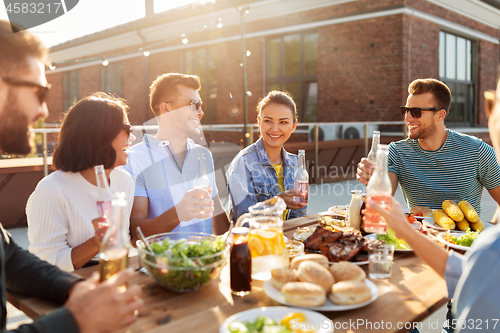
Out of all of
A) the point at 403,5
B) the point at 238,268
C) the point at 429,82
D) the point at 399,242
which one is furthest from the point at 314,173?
the point at 238,268

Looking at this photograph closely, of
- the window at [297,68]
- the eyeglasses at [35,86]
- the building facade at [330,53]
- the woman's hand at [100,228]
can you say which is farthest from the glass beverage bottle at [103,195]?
the window at [297,68]

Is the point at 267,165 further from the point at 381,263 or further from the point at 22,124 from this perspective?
the point at 22,124

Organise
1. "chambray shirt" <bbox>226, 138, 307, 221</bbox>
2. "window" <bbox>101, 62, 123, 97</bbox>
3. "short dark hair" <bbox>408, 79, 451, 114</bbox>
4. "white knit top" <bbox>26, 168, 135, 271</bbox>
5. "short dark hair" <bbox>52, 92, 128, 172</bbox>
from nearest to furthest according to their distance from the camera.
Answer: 1. "white knit top" <bbox>26, 168, 135, 271</bbox>
2. "short dark hair" <bbox>52, 92, 128, 172</bbox>
3. "chambray shirt" <bbox>226, 138, 307, 221</bbox>
4. "short dark hair" <bbox>408, 79, 451, 114</bbox>
5. "window" <bbox>101, 62, 123, 97</bbox>

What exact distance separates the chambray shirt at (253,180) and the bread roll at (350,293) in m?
1.35

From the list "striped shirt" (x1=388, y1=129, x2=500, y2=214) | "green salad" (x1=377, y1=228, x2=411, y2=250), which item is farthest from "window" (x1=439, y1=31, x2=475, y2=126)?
"green salad" (x1=377, y1=228, x2=411, y2=250)

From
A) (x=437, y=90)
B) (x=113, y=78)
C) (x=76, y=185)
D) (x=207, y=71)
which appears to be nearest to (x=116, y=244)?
(x=76, y=185)

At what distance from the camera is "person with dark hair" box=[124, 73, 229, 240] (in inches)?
88.5

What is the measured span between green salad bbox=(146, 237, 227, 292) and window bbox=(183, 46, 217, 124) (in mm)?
11677

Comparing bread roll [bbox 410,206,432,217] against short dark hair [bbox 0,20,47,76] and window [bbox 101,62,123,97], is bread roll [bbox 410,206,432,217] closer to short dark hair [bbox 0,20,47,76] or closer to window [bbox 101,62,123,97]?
short dark hair [bbox 0,20,47,76]

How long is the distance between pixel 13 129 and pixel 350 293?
116 cm

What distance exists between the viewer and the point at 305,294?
1.14 meters

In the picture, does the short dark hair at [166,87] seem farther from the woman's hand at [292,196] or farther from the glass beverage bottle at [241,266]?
the glass beverage bottle at [241,266]

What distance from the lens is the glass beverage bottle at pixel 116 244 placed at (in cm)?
106

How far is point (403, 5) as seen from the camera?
29.0 feet
